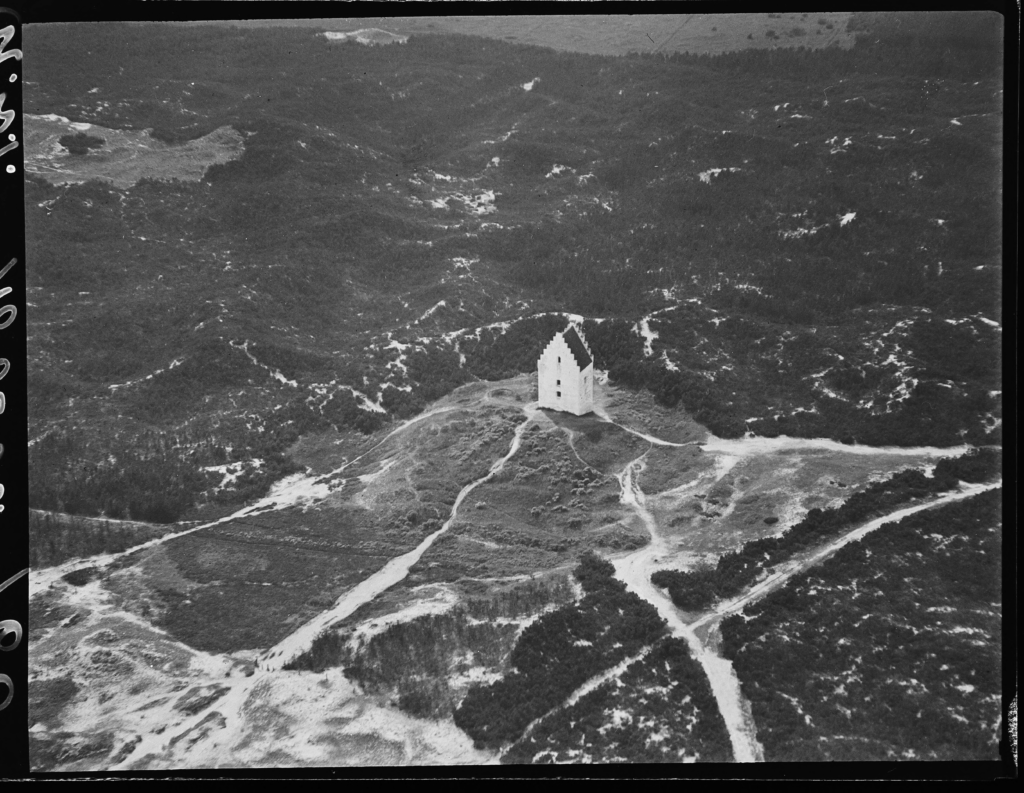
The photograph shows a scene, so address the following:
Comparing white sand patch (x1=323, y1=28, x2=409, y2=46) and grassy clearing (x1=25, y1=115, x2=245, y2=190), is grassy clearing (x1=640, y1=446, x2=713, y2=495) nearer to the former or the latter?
grassy clearing (x1=25, y1=115, x2=245, y2=190)

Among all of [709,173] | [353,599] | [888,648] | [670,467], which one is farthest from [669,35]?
[353,599]

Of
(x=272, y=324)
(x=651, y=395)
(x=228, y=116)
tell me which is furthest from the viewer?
(x=228, y=116)

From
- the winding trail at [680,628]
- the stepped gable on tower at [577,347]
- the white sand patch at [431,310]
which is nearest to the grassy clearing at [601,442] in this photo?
the winding trail at [680,628]

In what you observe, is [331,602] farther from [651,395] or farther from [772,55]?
[772,55]

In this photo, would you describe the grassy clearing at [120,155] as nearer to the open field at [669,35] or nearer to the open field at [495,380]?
the open field at [495,380]

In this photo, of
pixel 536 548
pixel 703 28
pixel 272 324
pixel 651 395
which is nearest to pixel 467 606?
pixel 536 548

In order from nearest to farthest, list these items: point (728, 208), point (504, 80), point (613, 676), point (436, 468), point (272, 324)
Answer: point (613, 676) < point (436, 468) < point (272, 324) < point (728, 208) < point (504, 80)

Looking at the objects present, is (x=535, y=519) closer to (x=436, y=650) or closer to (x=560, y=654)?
(x=560, y=654)
